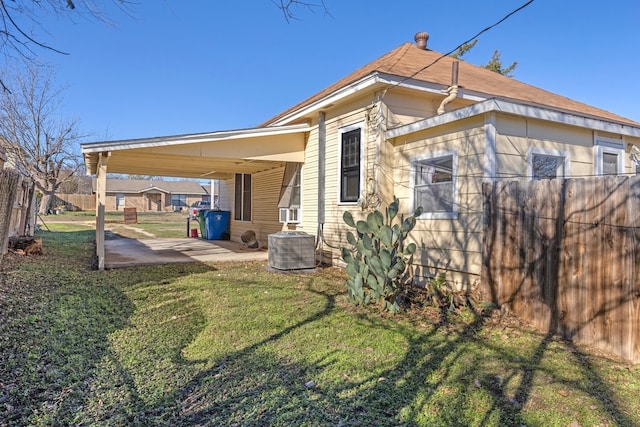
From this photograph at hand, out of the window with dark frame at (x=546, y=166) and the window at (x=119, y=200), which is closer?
the window with dark frame at (x=546, y=166)

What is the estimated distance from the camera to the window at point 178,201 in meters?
54.9

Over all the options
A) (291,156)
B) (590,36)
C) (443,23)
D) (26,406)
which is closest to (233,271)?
(291,156)

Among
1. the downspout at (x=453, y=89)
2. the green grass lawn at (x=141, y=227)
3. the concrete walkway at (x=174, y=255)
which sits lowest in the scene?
the concrete walkway at (x=174, y=255)

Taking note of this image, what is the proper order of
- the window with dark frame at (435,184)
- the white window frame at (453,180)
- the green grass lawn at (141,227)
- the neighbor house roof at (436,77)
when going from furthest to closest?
the green grass lawn at (141,227) < the neighbor house roof at (436,77) < the window with dark frame at (435,184) < the white window frame at (453,180)

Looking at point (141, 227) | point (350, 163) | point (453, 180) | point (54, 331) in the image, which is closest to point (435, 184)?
point (453, 180)

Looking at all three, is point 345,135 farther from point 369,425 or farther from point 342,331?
point 369,425

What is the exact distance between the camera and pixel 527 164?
574 centimetres

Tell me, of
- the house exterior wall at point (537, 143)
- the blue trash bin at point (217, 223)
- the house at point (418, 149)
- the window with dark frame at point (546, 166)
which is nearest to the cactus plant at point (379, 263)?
the house at point (418, 149)

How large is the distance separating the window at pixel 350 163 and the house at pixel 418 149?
0.07 ft

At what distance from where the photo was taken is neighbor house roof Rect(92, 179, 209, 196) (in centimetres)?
5094

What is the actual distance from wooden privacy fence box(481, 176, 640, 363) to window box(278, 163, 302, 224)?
5.46 meters

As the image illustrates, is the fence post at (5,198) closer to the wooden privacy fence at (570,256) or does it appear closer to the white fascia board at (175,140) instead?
the white fascia board at (175,140)

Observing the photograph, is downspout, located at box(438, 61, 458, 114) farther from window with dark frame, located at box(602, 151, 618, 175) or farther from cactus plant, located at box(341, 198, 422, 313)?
cactus plant, located at box(341, 198, 422, 313)

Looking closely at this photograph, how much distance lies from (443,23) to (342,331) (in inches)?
276
